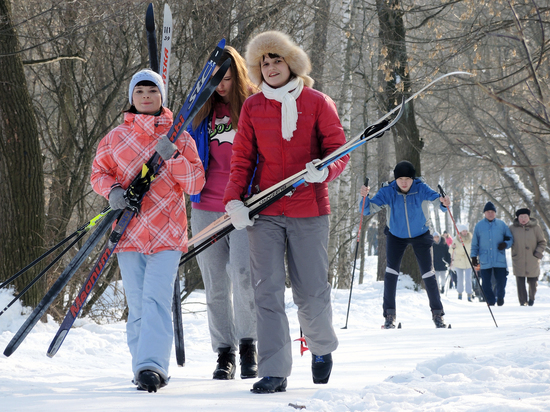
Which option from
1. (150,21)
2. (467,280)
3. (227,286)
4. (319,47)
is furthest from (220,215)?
(467,280)

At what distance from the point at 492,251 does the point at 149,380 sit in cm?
902

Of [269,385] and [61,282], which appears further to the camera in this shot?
[61,282]

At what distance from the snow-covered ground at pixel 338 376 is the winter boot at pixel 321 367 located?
0.05 metres

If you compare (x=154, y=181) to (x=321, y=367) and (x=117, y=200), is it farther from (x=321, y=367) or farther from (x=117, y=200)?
(x=321, y=367)

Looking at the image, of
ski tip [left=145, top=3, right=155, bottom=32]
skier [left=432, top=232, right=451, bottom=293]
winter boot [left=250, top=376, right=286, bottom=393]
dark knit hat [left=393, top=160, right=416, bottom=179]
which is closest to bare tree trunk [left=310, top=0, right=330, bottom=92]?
dark knit hat [left=393, top=160, right=416, bottom=179]

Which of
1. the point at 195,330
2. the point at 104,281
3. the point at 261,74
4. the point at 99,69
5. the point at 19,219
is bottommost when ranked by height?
the point at 195,330

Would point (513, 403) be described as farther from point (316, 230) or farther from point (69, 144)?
point (69, 144)

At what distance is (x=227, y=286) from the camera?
3912mm

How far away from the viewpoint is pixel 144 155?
3461mm

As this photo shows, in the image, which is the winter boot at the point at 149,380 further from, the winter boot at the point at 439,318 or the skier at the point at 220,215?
the winter boot at the point at 439,318

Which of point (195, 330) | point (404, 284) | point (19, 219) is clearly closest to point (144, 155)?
point (19, 219)

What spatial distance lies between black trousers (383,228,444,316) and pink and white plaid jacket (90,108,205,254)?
161 inches

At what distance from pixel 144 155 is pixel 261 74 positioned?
81cm

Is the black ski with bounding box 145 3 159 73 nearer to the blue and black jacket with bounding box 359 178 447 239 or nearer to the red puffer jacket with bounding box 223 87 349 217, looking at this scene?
the red puffer jacket with bounding box 223 87 349 217
